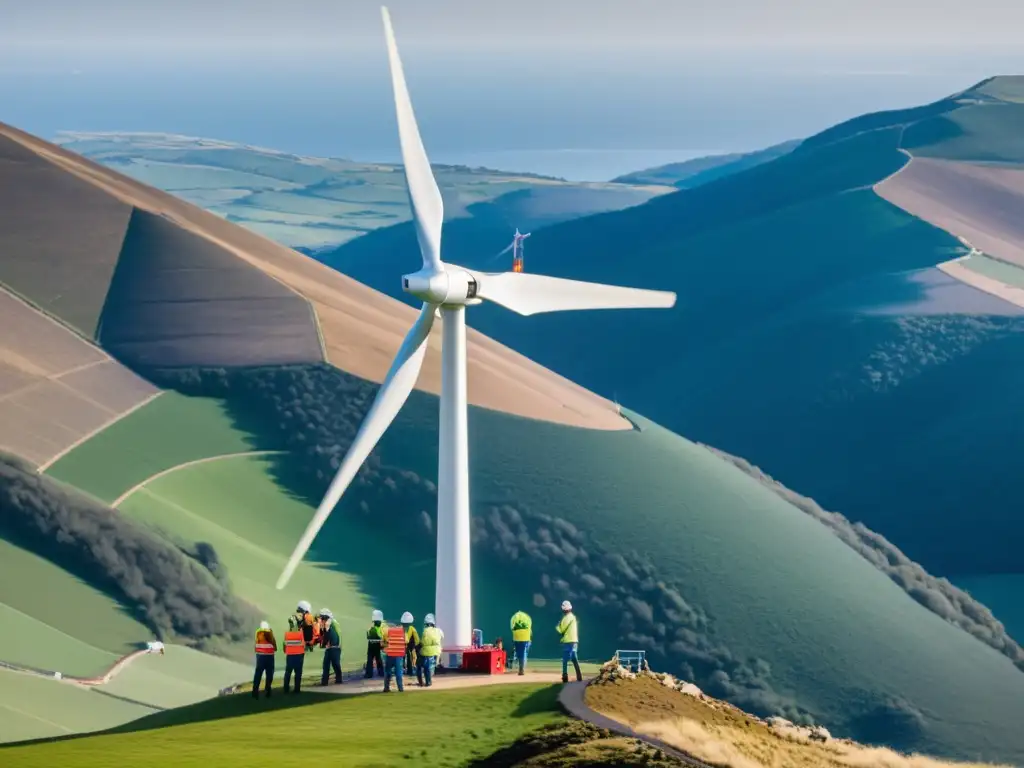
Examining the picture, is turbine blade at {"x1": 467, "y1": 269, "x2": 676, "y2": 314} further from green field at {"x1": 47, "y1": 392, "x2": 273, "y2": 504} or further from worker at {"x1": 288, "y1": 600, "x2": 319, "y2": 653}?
green field at {"x1": 47, "y1": 392, "x2": 273, "y2": 504}

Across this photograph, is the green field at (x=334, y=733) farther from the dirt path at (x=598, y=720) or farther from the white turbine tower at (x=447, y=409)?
the white turbine tower at (x=447, y=409)

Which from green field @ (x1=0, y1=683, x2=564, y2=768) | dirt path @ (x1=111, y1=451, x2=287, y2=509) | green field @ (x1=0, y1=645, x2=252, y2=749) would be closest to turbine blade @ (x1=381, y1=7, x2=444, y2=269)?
green field @ (x1=0, y1=683, x2=564, y2=768)

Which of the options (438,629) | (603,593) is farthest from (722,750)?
(603,593)

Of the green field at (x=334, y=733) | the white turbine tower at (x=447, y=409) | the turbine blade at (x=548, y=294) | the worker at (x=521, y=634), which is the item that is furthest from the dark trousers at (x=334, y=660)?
the turbine blade at (x=548, y=294)

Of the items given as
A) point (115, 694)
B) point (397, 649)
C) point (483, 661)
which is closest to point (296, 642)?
point (397, 649)

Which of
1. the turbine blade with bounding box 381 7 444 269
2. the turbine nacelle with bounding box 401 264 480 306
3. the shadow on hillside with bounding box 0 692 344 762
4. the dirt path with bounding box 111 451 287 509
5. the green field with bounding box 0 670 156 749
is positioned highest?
the dirt path with bounding box 111 451 287 509

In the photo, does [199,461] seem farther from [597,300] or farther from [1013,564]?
[1013,564]

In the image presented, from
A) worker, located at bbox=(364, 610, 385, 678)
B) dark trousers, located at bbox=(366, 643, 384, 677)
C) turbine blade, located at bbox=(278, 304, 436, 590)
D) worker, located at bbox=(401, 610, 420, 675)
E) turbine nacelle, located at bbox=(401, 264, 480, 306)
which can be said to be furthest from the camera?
turbine nacelle, located at bbox=(401, 264, 480, 306)
